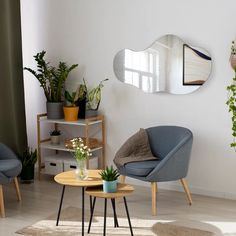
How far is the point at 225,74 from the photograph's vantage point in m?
4.30

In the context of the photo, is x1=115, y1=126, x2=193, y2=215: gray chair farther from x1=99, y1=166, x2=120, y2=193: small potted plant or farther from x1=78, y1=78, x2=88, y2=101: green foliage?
x1=78, y1=78, x2=88, y2=101: green foliage

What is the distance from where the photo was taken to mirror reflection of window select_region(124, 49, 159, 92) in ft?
15.1

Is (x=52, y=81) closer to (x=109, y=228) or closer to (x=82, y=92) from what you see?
(x=82, y=92)

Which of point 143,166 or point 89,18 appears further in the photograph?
point 89,18

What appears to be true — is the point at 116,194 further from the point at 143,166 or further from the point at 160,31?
the point at 160,31

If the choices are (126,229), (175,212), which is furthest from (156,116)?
(126,229)

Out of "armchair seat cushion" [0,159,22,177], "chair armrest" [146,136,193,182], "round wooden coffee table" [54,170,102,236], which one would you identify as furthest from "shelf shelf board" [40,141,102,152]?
"round wooden coffee table" [54,170,102,236]

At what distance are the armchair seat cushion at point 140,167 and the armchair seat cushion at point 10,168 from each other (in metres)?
0.97

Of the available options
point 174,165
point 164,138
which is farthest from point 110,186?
point 164,138

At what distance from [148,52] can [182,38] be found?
1.24 feet

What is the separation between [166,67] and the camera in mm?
4531

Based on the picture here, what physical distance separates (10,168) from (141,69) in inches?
65.4

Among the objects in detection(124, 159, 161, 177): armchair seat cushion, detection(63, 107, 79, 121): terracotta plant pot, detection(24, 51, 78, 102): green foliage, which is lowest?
detection(124, 159, 161, 177): armchair seat cushion

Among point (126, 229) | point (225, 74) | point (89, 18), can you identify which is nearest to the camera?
point (126, 229)
